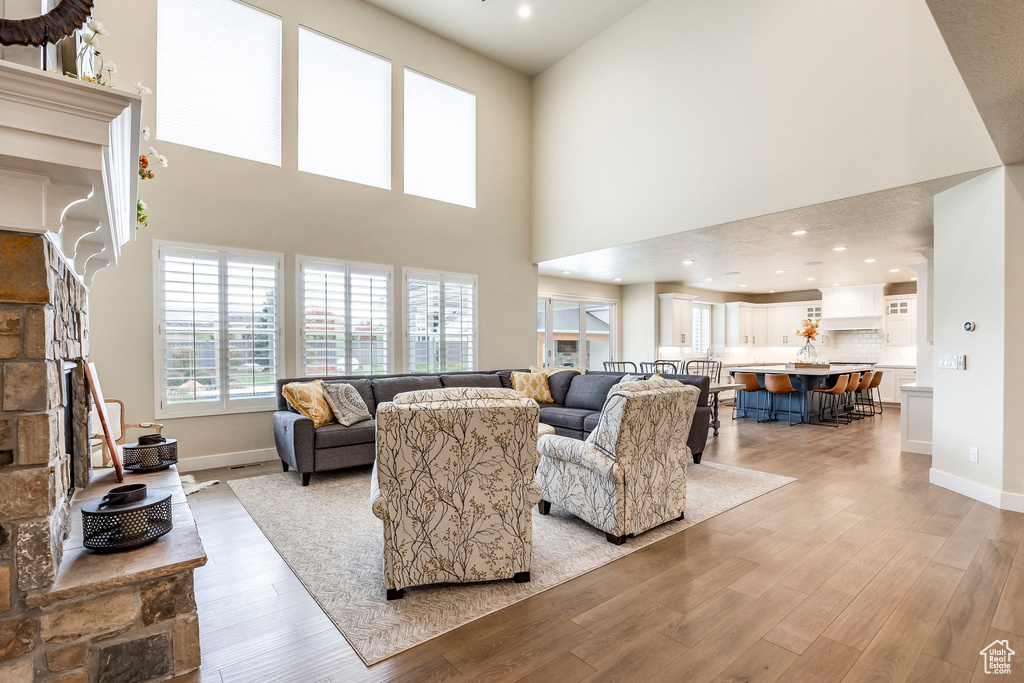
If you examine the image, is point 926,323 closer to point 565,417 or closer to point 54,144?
point 565,417

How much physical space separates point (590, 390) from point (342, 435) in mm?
2957

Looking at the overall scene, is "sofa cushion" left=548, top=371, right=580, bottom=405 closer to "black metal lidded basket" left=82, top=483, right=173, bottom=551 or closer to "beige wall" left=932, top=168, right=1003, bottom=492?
"beige wall" left=932, top=168, right=1003, bottom=492

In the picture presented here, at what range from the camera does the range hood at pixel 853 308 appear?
9914mm

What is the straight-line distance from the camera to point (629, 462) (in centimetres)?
293

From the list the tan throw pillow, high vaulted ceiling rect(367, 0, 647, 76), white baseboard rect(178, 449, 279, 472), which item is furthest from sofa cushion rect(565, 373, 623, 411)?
high vaulted ceiling rect(367, 0, 647, 76)

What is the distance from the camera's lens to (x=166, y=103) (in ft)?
15.6

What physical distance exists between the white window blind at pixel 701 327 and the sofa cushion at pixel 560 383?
19.4 feet

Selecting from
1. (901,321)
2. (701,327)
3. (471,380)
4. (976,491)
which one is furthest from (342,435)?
(901,321)

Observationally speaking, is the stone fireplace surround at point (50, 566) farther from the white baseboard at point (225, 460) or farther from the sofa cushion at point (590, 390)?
the sofa cushion at point (590, 390)

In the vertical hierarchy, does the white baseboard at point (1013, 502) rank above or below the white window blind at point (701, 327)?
below

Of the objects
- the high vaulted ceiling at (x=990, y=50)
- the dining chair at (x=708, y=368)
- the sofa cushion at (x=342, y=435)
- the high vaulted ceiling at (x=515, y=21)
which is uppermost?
the high vaulted ceiling at (x=515, y=21)

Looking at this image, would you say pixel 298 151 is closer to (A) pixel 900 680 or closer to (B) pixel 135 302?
(B) pixel 135 302

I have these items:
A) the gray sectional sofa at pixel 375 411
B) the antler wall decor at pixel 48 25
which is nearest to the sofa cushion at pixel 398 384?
the gray sectional sofa at pixel 375 411

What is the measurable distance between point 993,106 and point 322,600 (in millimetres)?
4547
